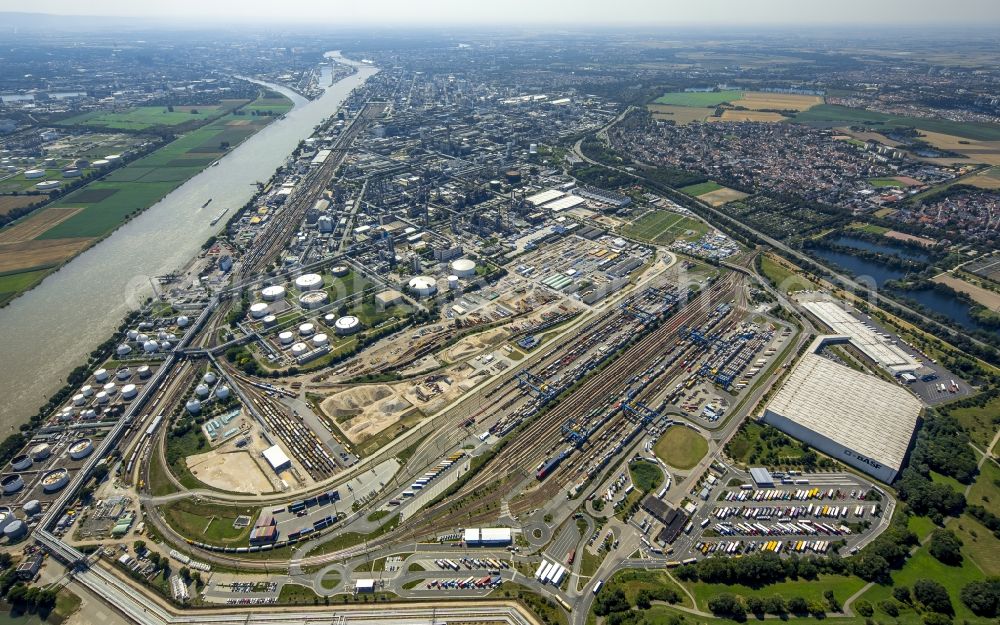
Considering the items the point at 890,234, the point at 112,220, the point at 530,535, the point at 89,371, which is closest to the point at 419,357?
the point at 530,535

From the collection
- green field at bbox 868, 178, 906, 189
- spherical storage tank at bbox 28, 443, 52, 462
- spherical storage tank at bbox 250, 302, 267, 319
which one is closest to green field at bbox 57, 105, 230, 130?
spherical storage tank at bbox 250, 302, 267, 319

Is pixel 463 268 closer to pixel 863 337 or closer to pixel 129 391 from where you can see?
pixel 129 391

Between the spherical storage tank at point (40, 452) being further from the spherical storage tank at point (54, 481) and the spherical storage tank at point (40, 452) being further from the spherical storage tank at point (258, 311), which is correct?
the spherical storage tank at point (258, 311)

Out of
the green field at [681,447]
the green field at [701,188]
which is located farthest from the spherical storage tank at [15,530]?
the green field at [701,188]

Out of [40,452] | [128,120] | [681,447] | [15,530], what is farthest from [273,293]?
[128,120]

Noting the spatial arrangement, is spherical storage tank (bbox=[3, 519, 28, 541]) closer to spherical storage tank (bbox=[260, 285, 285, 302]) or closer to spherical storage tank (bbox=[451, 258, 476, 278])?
spherical storage tank (bbox=[260, 285, 285, 302])
